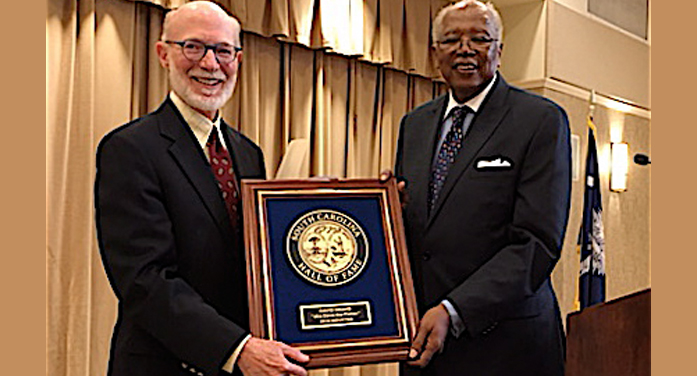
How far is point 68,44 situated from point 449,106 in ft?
5.42

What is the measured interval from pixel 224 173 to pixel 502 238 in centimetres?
73

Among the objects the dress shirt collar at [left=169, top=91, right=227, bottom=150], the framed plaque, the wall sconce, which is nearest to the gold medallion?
the framed plaque

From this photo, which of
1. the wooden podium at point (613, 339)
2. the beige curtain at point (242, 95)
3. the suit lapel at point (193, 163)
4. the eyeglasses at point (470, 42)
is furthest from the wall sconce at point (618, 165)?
the wooden podium at point (613, 339)

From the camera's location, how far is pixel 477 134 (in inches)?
89.3

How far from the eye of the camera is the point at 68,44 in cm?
329

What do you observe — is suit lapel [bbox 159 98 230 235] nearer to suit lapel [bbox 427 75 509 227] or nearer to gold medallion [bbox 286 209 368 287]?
gold medallion [bbox 286 209 368 287]

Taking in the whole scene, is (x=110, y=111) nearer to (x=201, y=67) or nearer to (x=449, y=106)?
(x=201, y=67)

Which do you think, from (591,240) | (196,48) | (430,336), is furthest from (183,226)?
(591,240)

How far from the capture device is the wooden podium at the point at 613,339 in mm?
795

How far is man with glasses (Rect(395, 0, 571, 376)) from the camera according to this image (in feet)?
6.97

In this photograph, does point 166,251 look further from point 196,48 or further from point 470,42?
point 470,42

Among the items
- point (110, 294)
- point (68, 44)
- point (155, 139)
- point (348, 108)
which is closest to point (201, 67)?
point (155, 139)

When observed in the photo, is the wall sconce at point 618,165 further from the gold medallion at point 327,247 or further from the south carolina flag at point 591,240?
the gold medallion at point 327,247

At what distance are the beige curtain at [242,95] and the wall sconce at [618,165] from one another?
1.54 metres
